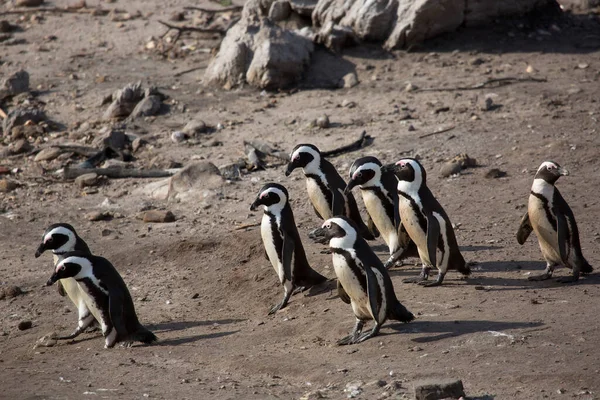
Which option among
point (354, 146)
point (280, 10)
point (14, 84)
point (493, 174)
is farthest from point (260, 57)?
point (493, 174)

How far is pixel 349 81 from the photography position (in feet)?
42.8

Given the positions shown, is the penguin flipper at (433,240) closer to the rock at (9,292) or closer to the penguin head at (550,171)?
the penguin head at (550,171)

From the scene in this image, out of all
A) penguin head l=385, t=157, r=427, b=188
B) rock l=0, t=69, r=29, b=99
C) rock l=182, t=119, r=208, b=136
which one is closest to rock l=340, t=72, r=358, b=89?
rock l=182, t=119, r=208, b=136

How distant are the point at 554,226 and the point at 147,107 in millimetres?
7035

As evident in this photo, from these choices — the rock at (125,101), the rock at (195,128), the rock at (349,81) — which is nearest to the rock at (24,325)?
the rock at (195,128)

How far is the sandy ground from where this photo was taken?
5.89 m

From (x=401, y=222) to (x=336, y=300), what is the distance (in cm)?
88

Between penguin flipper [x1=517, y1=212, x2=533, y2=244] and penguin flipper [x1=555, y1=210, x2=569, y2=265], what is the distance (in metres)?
0.40

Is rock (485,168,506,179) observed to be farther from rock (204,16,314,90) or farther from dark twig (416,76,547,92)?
rock (204,16,314,90)

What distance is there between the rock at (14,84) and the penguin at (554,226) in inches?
354

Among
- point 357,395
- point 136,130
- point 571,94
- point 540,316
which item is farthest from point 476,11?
point 357,395

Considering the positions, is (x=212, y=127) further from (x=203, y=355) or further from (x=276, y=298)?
(x=203, y=355)

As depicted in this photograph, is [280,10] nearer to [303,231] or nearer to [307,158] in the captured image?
[303,231]

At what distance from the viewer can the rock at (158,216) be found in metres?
9.92
